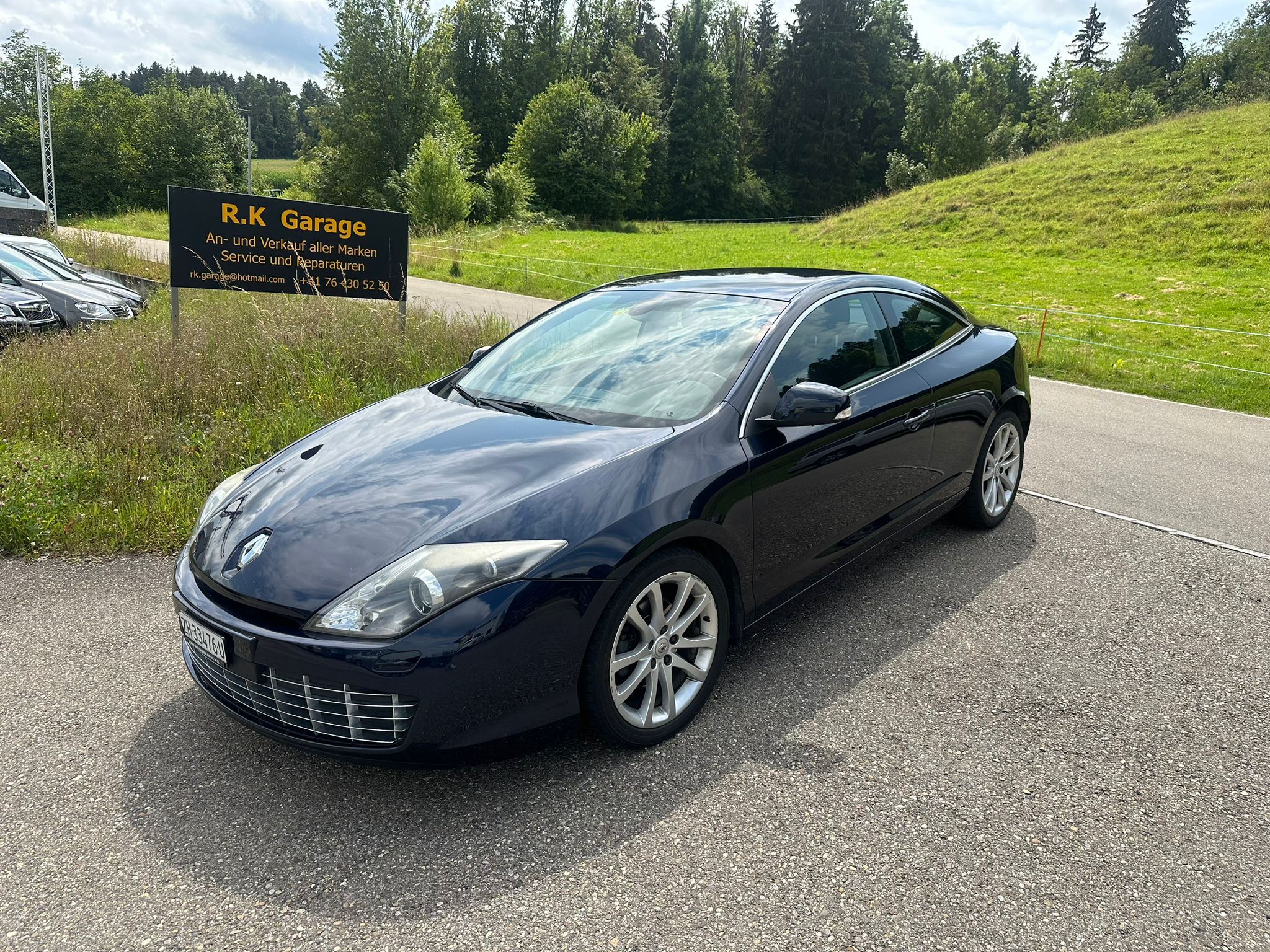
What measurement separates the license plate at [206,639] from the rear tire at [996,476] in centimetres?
392

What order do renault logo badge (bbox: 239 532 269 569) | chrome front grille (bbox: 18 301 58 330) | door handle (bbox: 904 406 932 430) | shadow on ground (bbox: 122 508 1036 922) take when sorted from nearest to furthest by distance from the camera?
shadow on ground (bbox: 122 508 1036 922) → renault logo badge (bbox: 239 532 269 569) → door handle (bbox: 904 406 932 430) → chrome front grille (bbox: 18 301 58 330)

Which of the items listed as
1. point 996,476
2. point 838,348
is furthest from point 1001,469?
point 838,348

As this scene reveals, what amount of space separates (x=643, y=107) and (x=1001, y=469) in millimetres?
74056

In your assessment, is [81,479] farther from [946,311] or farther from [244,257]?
[946,311]

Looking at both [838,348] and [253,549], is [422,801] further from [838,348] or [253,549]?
[838,348]

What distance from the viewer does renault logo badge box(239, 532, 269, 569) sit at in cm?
285

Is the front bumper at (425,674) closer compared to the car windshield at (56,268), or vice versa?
the front bumper at (425,674)

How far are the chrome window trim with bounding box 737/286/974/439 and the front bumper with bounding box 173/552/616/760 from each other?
110 cm

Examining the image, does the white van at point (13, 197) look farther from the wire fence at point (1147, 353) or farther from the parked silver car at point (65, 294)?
the wire fence at point (1147, 353)

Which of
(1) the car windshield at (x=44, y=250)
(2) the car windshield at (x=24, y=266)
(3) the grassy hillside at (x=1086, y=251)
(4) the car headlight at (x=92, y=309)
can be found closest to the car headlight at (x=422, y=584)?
(4) the car headlight at (x=92, y=309)

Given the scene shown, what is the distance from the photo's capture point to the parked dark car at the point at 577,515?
257cm

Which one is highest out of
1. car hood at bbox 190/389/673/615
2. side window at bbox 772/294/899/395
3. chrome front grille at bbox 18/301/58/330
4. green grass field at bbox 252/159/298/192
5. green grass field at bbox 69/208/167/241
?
green grass field at bbox 252/159/298/192

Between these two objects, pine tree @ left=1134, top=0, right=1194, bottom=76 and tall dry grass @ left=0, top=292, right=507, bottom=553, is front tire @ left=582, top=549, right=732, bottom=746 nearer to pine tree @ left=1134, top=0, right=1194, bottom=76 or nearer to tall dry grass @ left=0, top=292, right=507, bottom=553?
tall dry grass @ left=0, top=292, right=507, bottom=553

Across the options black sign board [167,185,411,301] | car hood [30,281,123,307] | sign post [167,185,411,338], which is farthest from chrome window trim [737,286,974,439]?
car hood [30,281,123,307]
